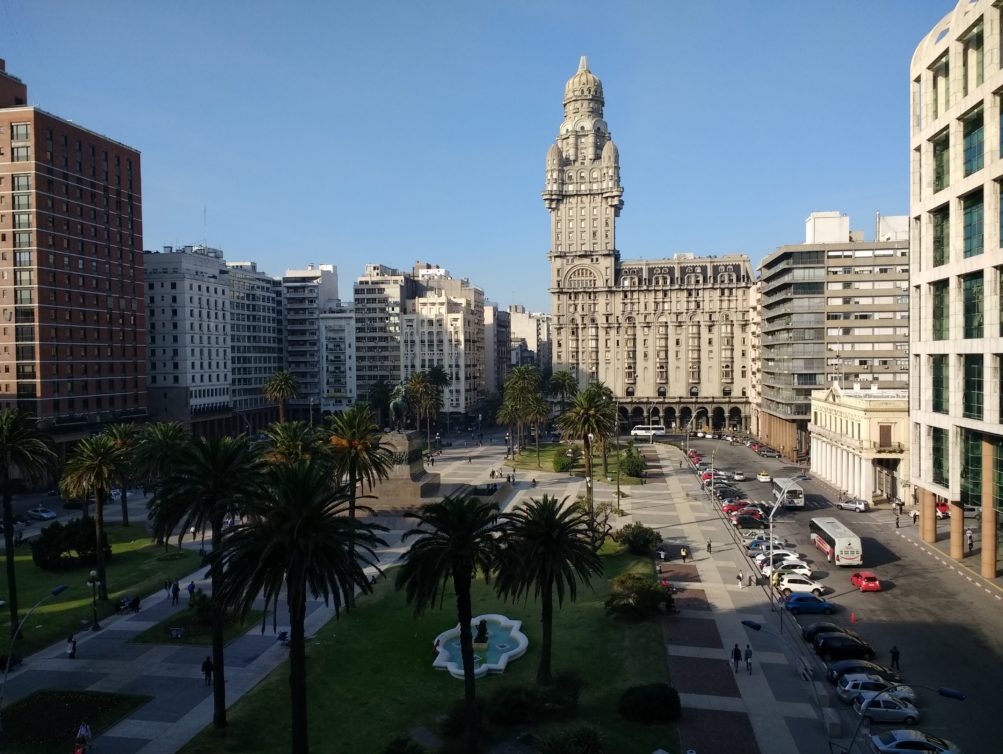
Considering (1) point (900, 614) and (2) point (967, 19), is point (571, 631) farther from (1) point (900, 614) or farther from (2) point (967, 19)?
(2) point (967, 19)

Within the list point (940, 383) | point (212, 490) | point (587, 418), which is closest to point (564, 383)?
point (587, 418)

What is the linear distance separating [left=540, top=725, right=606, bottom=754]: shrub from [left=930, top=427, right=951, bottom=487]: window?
143 feet

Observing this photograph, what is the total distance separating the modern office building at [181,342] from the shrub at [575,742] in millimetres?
116752

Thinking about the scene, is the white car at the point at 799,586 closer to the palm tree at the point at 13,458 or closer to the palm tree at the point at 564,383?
the palm tree at the point at 13,458

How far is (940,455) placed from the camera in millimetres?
61156

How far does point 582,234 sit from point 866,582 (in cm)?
13200

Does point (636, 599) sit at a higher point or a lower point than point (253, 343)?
lower

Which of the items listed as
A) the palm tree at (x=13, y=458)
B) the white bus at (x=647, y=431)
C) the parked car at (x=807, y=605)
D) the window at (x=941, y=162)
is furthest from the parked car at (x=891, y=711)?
the white bus at (x=647, y=431)

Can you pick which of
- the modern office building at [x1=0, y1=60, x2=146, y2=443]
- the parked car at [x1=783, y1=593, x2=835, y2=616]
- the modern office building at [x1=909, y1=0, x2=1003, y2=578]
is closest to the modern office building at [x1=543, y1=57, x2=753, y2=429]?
the modern office building at [x1=0, y1=60, x2=146, y2=443]

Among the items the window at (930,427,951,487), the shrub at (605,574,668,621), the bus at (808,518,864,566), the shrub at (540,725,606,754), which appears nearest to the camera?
the shrub at (540,725,606,754)

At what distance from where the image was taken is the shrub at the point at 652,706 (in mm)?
34656

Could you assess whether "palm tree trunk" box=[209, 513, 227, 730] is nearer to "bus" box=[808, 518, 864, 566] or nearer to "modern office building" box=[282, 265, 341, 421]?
"bus" box=[808, 518, 864, 566]

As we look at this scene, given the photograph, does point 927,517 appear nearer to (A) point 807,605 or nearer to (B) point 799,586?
(B) point 799,586

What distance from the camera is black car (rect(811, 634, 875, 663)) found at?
42.7m
